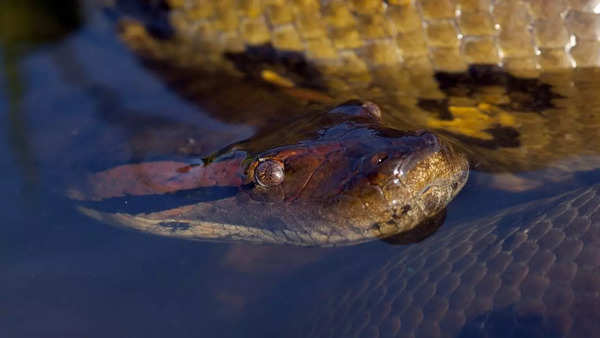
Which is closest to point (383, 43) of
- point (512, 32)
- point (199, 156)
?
point (512, 32)

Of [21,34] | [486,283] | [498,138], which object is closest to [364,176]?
[486,283]

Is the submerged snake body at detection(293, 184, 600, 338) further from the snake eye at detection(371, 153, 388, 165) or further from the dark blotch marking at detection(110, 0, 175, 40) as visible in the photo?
the dark blotch marking at detection(110, 0, 175, 40)

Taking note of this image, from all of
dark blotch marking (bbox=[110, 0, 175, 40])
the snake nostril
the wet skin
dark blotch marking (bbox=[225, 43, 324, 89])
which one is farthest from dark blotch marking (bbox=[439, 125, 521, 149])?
A: dark blotch marking (bbox=[110, 0, 175, 40])

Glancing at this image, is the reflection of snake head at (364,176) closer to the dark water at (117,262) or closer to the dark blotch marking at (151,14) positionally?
the dark water at (117,262)

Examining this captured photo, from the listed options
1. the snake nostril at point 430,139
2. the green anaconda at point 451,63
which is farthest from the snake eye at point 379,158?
the green anaconda at point 451,63

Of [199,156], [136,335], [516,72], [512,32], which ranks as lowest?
[136,335]

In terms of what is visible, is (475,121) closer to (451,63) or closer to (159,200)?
(451,63)

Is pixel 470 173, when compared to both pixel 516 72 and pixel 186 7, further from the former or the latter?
pixel 186 7
